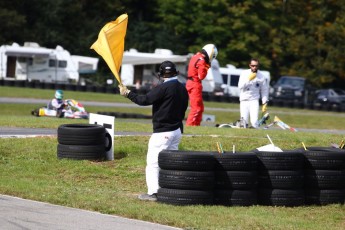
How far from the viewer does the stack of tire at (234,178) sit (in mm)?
12258

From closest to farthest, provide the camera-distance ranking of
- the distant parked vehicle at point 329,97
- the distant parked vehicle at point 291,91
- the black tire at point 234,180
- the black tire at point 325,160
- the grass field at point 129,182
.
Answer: the grass field at point 129,182, the black tire at point 234,180, the black tire at point 325,160, the distant parked vehicle at point 291,91, the distant parked vehicle at point 329,97

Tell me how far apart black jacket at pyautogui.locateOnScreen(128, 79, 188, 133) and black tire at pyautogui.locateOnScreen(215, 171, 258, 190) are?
89cm

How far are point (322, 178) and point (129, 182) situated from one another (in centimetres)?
291

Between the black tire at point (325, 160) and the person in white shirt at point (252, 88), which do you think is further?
the person in white shirt at point (252, 88)

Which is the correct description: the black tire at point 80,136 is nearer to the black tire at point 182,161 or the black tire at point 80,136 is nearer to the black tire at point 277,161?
the black tire at point 182,161

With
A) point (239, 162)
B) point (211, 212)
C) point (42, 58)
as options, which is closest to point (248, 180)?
point (239, 162)

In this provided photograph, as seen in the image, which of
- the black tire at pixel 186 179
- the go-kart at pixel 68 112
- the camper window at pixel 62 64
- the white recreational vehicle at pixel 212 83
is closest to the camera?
the black tire at pixel 186 179

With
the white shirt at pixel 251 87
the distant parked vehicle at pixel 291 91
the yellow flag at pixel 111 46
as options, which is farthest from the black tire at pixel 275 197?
the distant parked vehicle at pixel 291 91

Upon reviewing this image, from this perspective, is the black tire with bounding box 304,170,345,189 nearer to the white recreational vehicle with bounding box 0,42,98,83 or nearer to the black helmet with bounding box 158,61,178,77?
the black helmet with bounding box 158,61,178,77

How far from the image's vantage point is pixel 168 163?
470 inches

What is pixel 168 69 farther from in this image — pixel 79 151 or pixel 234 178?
pixel 79 151

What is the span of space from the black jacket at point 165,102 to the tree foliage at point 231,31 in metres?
52.5

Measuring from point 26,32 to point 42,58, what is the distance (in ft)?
32.2

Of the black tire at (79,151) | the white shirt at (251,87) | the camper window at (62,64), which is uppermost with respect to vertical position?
the white shirt at (251,87)
